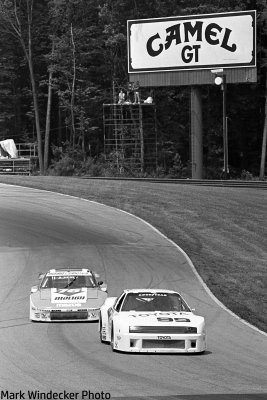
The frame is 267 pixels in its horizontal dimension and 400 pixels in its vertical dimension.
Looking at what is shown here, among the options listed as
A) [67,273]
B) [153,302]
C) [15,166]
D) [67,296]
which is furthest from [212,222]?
[15,166]

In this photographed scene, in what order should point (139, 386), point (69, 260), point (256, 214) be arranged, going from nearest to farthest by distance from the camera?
1. point (139, 386)
2. point (69, 260)
3. point (256, 214)

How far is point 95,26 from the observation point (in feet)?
270

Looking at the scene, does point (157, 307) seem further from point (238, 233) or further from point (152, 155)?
point (152, 155)

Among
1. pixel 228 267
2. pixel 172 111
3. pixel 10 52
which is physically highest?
pixel 10 52

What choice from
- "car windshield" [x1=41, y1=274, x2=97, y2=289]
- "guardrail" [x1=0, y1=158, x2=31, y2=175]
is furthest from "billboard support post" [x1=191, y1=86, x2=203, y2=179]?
"car windshield" [x1=41, y1=274, x2=97, y2=289]

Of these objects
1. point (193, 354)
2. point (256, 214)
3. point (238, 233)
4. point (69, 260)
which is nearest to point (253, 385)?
point (193, 354)

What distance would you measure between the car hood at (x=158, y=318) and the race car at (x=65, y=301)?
14.0 feet

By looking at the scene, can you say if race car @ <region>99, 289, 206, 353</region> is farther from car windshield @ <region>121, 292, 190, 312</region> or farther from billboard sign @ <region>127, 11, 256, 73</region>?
billboard sign @ <region>127, 11, 256, 73</region>

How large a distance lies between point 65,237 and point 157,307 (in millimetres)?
19593

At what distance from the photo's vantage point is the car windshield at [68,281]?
892 inches

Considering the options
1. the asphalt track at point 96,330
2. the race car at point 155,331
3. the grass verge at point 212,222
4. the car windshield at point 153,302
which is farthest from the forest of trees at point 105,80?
the race car at point 155,331

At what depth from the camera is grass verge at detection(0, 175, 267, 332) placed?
30203 millimetres

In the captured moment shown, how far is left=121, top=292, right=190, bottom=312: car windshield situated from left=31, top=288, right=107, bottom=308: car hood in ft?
11.7

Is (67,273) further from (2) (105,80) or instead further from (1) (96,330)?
(2) (105,80)
